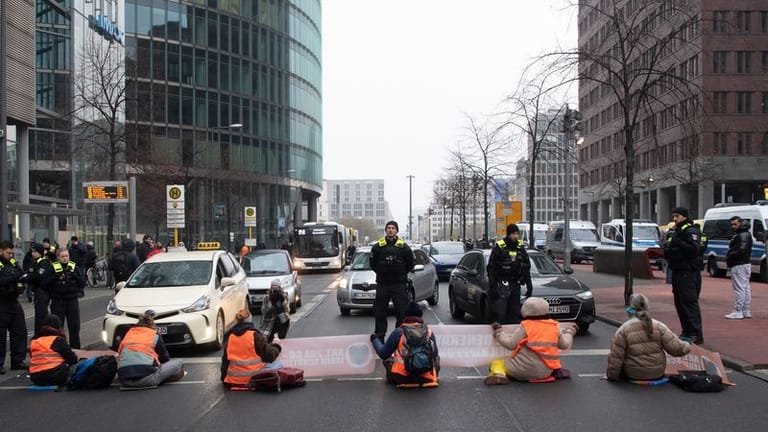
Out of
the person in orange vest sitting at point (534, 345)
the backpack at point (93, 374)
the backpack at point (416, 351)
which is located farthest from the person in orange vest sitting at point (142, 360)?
the person in orange vest sitting at point (534, 345)

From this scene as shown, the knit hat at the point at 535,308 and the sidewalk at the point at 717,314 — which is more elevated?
the knit hat at the point at 535,308

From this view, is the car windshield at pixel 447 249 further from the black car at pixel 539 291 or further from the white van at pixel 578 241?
the black car at pixel 539 291

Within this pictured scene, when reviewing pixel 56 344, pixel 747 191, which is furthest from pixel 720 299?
pixel 747 191

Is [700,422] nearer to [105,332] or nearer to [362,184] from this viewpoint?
[105,332]

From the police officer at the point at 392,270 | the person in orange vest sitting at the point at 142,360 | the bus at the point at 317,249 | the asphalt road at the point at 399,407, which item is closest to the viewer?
the asphalt road at the point at 399,407

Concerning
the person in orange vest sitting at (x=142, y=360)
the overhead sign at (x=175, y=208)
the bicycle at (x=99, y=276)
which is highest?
the overhead sign at (x=175, y=208)

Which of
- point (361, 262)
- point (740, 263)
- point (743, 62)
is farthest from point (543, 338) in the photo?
point (743, 62)

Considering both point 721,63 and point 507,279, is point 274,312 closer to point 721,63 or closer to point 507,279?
point 507,279

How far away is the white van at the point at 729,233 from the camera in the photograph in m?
22.9

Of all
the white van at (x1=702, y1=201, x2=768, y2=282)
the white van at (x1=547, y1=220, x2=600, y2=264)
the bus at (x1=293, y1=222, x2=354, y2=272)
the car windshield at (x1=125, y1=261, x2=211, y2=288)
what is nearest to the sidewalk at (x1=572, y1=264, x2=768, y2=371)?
the white van at (x1=702, y1=201, x2=768, y2=282)

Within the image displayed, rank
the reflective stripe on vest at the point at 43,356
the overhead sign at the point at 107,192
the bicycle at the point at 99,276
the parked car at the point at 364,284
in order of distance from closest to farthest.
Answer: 1. the reflective stripe on vest at the point at 43,356
2. the parked car at the point at 364,284
3. the overhead sign at the point at 107,192
4. the bicycle at the point at 99,276

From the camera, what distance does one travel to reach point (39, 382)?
847 centimetres

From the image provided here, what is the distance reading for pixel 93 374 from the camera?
27.3ft

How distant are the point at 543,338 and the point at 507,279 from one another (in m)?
2.49
